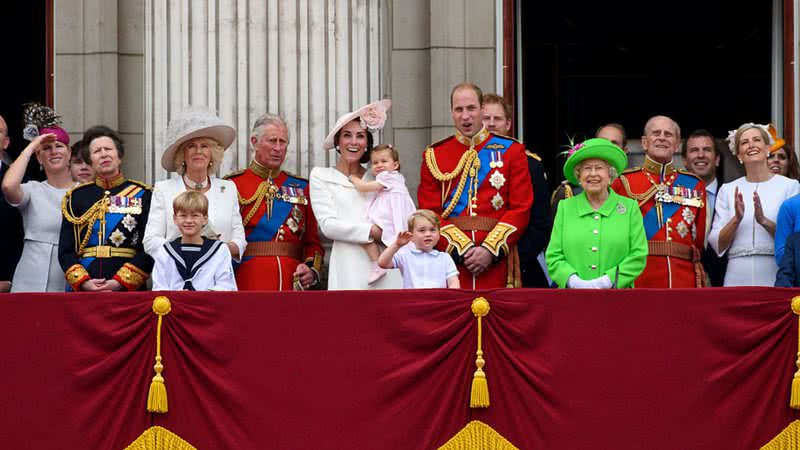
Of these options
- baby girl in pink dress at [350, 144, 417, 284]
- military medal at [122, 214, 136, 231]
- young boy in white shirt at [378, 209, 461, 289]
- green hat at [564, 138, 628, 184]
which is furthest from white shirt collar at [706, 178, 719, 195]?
military medal at [122, 214, 136, 231]

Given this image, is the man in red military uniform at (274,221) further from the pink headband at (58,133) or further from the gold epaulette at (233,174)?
the pink headband at (58,133)

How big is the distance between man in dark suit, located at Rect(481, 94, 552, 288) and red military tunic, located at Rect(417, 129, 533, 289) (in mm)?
112

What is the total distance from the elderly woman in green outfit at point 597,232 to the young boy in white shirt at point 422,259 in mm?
624

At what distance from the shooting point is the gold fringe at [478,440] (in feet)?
31.4

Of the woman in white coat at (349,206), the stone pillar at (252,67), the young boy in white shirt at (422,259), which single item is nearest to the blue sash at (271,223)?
the woman in white coat at (349,206)

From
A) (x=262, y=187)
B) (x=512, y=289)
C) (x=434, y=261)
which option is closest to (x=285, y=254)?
(x=262, y=187)

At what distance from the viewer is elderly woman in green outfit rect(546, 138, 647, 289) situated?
A: 33.8ft

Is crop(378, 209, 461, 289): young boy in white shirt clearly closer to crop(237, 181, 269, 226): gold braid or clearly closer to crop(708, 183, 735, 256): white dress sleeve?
crop(237, 181, 269, 226): gold braid

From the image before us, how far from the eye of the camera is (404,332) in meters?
9.69

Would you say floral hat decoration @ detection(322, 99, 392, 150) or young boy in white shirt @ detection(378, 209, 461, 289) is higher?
floral hat decoration @ detection(322, 99, 392, 150)

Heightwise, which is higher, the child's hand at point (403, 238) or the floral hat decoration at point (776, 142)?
the floral hat decoration at point (776, 142)

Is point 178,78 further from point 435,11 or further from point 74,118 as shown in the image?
point 435,11

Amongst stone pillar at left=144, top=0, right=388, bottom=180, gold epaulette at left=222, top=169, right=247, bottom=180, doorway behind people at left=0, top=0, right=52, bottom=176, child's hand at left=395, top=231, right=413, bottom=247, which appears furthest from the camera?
doorway behind people at left=0, top=0, right=52, bottom=176

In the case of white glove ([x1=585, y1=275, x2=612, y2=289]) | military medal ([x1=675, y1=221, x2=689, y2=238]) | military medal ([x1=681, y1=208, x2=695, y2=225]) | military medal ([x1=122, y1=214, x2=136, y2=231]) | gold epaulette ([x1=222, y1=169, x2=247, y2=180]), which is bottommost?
white glove ([x1=585, y1=275, x2=612, y2=289])
